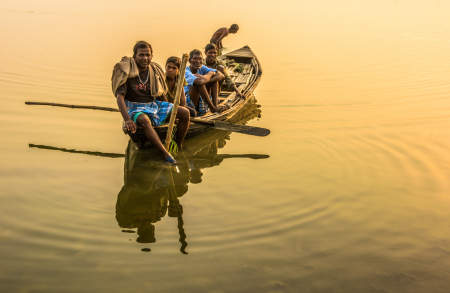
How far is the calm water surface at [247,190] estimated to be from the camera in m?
3.38

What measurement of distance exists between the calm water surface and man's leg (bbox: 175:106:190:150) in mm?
257

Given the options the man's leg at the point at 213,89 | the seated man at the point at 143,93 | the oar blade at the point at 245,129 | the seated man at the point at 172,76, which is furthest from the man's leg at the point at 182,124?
the man's leg at the point at 213,89

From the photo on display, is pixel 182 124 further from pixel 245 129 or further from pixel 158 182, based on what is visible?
pixel 158 182

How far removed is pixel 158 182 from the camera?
15.9 feet

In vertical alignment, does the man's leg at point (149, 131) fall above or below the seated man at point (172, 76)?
below

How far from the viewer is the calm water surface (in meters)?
3.38

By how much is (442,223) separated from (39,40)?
10.0 meters

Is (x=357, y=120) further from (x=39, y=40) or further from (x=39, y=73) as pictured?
(x=39, y=40)

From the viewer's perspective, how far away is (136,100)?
17.2ft

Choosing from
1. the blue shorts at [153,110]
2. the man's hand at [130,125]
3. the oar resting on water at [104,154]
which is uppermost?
the blue shorts at [153,110]

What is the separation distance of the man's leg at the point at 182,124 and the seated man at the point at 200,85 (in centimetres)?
81

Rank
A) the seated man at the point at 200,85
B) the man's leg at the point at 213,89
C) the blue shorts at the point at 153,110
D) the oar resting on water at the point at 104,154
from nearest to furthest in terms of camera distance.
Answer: the blue shorts at the point at 153,110 < the oar resting on water at the point at 104,154 < the seated man at the point at 200,85 < the man's leg at the point at 213,89

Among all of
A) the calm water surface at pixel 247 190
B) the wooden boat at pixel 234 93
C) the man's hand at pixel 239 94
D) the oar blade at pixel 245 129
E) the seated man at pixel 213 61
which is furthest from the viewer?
the man's hand at pixel 239 94

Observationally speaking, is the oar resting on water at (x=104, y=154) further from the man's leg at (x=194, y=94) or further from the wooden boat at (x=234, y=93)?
the man's leg at (x=194, y=94)
